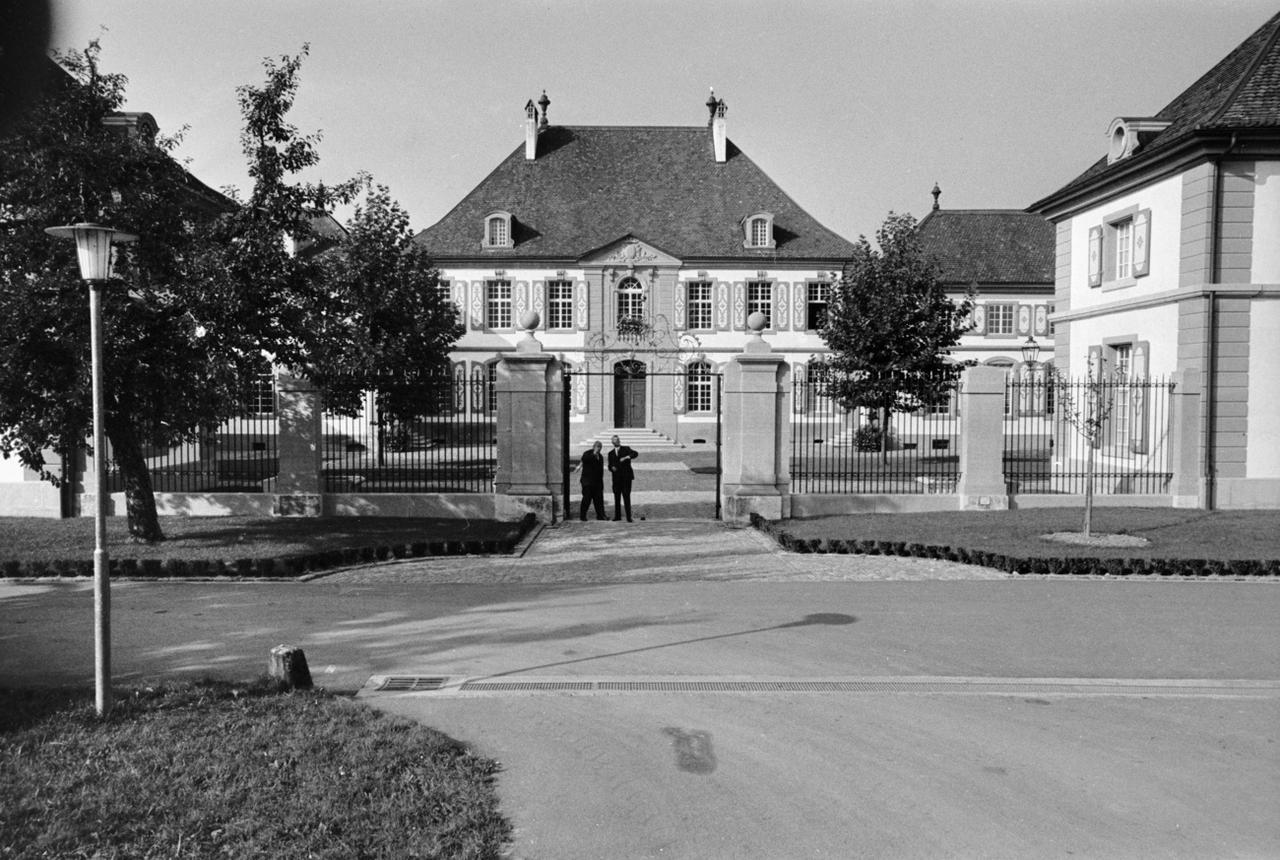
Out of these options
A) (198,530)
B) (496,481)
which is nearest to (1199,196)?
(496,481)

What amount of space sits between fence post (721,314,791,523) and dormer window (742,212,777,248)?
25.4 meters

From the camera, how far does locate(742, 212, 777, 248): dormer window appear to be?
136ft

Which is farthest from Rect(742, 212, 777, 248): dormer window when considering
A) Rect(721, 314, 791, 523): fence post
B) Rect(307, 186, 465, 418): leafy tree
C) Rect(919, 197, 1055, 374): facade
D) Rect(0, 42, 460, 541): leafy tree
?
Rect(0, 42, 460, 541): leafy tree

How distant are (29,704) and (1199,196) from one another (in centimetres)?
2022

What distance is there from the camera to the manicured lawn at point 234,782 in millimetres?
4469

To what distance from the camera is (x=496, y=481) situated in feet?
55.6

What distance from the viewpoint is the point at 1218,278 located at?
1836 centimetres

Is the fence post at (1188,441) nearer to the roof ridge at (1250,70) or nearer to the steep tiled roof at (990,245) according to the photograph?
the roof ridge at (1250,70)

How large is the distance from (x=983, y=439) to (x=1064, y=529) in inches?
99.3

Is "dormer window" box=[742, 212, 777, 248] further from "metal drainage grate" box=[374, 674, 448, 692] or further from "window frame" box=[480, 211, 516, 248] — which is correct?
"metal drainage grate" box=[374, 674, 448, 692]

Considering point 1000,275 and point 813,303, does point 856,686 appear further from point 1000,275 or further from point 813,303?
point 1000,275

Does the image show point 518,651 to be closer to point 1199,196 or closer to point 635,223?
point 1199,196

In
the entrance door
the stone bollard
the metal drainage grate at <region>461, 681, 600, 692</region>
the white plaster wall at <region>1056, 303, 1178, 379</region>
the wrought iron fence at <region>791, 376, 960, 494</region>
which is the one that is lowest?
the metal drainage grate at <region>461, 681, 600, 692</region>

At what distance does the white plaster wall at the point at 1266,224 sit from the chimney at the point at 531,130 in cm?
3261
